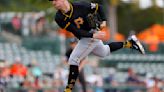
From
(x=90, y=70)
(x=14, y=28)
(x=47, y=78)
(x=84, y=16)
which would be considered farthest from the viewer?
(x=14, y=28)

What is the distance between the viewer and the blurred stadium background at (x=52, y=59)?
827 inches

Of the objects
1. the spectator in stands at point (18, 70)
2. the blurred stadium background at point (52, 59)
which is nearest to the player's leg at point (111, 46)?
the blurred stadium background at point (52, 59)

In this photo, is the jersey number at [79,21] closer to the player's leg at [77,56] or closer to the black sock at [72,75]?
the player's leg at [77,56]

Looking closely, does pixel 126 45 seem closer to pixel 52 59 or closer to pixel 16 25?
pixel 52 59

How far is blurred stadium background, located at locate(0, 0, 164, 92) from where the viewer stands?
68.9 ft

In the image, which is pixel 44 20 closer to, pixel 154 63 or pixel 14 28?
pixel 14 28

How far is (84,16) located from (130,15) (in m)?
36.0

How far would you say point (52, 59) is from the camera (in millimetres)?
27953

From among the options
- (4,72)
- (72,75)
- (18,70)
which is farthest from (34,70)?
(72,75)

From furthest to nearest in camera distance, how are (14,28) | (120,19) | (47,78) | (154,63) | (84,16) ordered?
(120,19)
(14,28)
(154,63)
(47,78)
(84,16)

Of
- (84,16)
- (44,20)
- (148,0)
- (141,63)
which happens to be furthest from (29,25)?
(84,16)

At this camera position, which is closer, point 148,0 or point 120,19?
point 148,0

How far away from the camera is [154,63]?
28672mm

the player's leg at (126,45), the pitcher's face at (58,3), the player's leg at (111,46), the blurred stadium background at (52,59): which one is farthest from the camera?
the blurred stadium background at (52,59)
